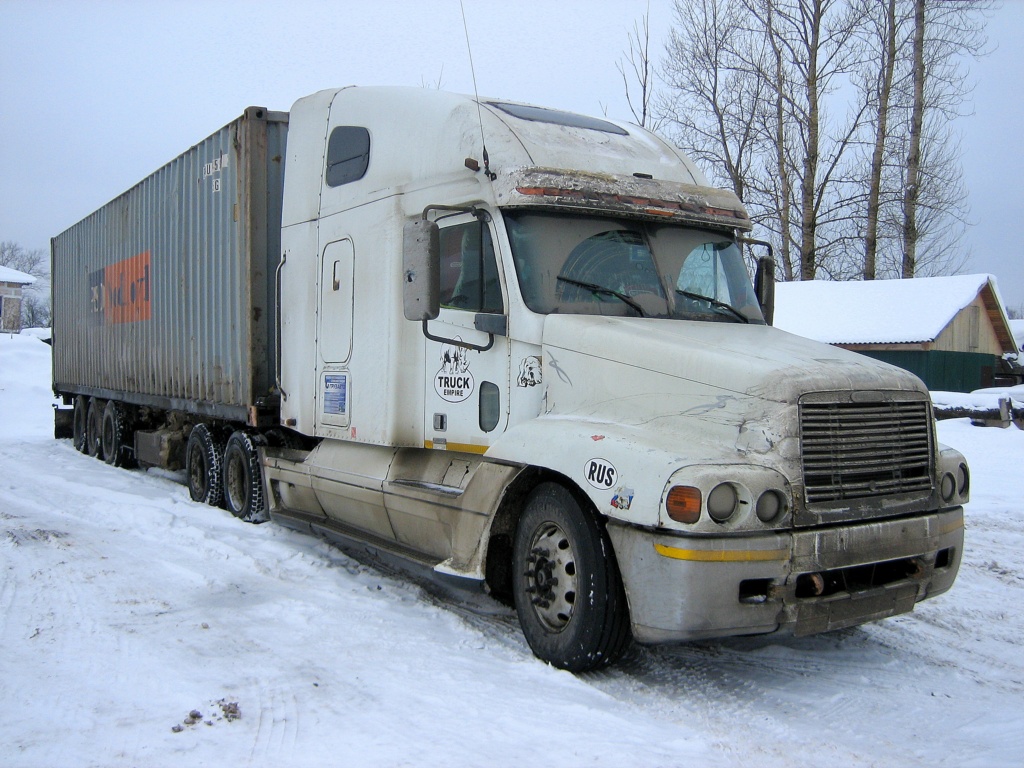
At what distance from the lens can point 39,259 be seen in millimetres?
89812

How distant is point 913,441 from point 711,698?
1701 millimetres

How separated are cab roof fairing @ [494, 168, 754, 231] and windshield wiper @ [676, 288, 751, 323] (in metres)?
0.50

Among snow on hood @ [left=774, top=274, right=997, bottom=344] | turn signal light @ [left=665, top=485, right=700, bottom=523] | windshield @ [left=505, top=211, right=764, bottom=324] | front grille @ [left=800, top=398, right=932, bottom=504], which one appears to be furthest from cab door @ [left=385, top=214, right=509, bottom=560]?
snow on hood @ [left=774, top=274, right=997, bottom=344]

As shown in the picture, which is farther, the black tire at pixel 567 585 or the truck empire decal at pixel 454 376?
the truck empire decal at pixel 454 376

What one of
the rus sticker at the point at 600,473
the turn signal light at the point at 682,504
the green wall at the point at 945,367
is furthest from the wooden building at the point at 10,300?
the turn signal light at the point at 682,504

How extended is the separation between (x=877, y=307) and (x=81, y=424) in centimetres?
2417

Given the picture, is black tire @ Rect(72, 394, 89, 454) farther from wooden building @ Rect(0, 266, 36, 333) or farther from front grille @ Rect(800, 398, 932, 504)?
wooden building @ Rect(0, 266, 36, 333)

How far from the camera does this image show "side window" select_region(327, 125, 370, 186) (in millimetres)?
7164

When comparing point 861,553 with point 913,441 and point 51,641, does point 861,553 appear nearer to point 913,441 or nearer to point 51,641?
point 913,441

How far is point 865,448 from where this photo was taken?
4.70 metres

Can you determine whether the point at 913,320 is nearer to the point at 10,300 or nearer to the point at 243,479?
the point at 243,479

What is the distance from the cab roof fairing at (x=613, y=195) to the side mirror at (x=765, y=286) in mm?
665

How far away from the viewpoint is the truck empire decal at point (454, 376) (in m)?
5.96

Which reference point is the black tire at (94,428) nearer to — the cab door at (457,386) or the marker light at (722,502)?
the cab door at (457,386)
